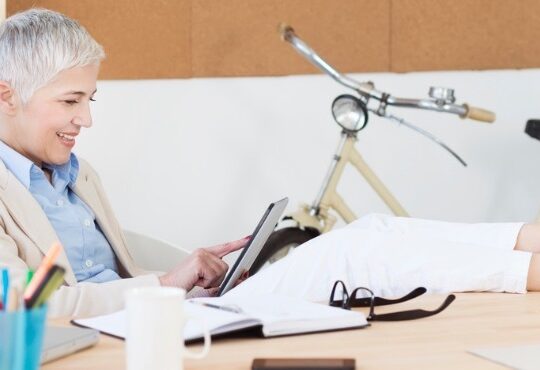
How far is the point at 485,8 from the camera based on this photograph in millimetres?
3889

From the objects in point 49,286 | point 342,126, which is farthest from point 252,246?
point 342,126

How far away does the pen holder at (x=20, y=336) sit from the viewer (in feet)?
3.07

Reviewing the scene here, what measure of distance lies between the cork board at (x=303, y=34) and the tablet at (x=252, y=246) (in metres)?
1.72

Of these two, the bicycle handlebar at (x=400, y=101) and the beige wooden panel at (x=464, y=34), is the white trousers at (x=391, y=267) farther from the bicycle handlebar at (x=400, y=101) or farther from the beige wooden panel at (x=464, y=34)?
the beige wooden panel at (x=464, y=34)

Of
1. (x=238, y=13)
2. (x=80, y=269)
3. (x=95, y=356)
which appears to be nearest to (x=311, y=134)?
(x=238, y=13)

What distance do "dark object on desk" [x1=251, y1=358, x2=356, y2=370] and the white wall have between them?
2609 mm

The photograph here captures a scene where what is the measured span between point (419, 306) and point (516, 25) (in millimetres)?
2515

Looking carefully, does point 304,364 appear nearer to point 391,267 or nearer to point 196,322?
point 196,322

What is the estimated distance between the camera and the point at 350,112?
335cm

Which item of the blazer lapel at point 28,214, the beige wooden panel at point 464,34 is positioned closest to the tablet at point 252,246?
the blazer lapel at point 28,214

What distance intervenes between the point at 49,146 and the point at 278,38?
5.44 ft

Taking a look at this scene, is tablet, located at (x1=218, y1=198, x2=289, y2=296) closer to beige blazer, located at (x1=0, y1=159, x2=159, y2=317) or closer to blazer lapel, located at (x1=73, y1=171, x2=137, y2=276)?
beige blazer, located at (x1=0, y1=159, x2=159, y2=317)

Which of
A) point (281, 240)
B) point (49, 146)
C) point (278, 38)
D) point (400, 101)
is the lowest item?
point (49, 146)

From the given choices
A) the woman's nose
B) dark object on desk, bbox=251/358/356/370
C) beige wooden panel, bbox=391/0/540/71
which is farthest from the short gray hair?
beige wooden panel, bbox=391/0/540/71
